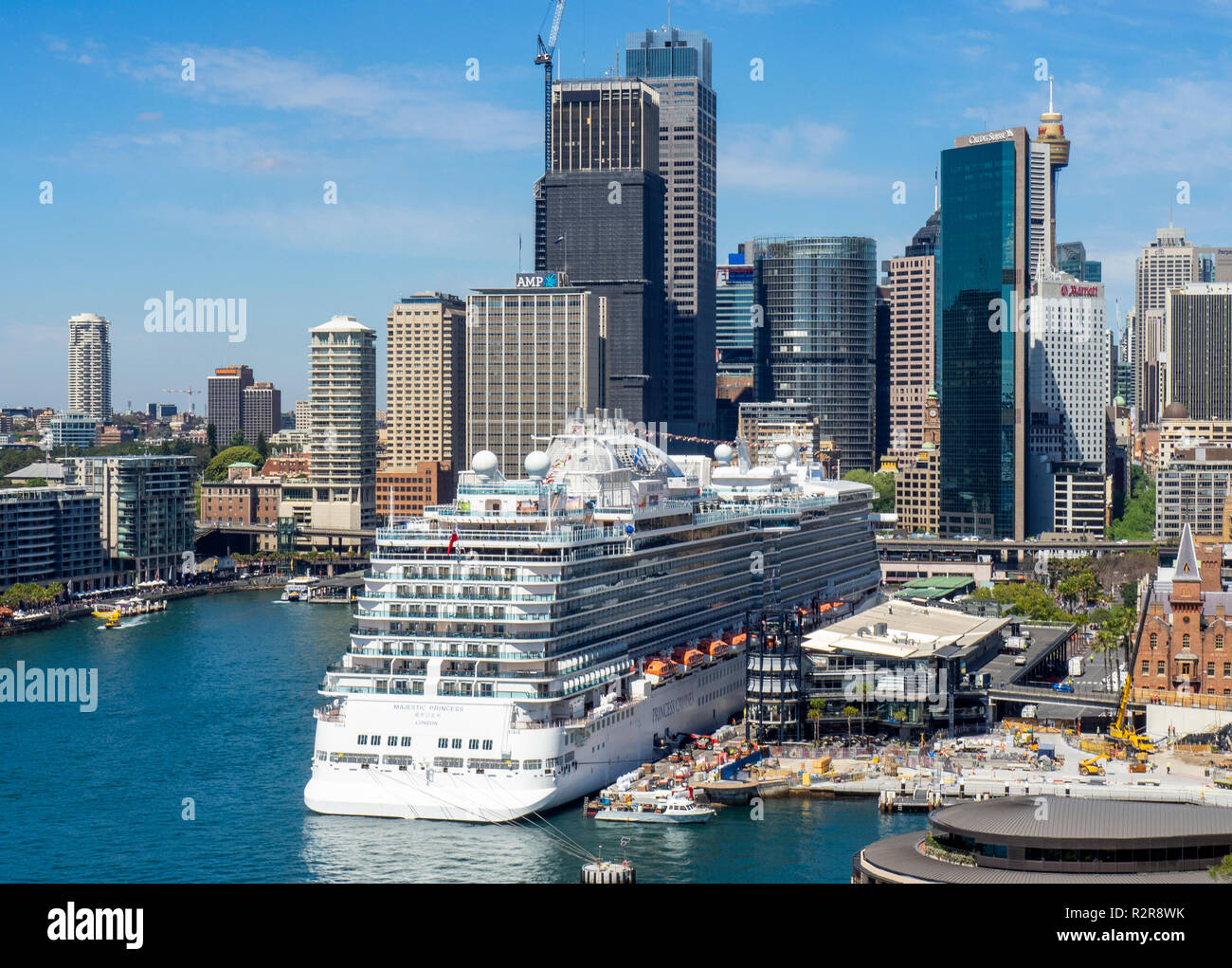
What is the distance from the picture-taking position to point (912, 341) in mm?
148500

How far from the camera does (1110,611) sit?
63969 millimetres

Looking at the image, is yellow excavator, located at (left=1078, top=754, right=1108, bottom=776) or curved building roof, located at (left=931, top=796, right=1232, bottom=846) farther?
yellow excavator, located at (left=1078, top=754, right=1108, bottom=776)

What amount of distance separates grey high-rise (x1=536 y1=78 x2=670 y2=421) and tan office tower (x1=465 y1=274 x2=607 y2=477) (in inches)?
366

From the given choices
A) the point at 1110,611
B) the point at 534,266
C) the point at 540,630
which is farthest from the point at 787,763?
the point at 534,266

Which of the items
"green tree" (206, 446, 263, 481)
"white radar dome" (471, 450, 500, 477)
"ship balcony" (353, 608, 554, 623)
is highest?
"white radar dome" (471, 450, 500, 477)

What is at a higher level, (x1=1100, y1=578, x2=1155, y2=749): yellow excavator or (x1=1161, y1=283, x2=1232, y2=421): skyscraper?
(x1=1161, y1=283, x2=1232, y2=421): skyscraper

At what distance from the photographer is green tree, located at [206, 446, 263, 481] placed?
135 metres

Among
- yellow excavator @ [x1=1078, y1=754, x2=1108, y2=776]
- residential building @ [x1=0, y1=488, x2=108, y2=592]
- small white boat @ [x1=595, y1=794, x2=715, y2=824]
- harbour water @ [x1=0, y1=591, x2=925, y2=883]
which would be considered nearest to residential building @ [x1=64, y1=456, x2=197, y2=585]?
residential building @ [x1=0, y1=488, x2=108, y2=592]

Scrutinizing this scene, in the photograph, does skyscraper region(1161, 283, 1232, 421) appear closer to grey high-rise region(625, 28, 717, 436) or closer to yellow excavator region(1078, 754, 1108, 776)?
grey high-rise region(625, 28, 717, 436)

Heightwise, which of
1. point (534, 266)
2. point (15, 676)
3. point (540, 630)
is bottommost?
point (15, 676)

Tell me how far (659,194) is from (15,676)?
3292 inches
